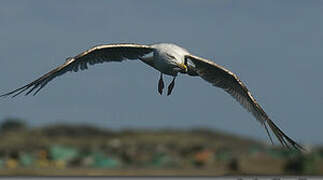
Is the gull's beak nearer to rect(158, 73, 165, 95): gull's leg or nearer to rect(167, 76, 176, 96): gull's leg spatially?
rect(167, 76, 176, 96): gull's leg

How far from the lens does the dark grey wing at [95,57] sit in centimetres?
1578

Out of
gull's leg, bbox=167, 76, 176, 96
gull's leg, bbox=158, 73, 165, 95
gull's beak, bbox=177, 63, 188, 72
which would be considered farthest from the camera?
gull's leg, bbox=158, 73, 165, 95

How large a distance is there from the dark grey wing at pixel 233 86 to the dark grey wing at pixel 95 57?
3.52 feet

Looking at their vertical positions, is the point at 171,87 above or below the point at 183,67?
below

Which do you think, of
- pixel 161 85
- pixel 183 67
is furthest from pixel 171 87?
pixel 183 67

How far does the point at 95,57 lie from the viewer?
1686cm

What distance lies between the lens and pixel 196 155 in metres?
28.5

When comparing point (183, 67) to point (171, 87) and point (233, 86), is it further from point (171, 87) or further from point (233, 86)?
point (233, 86)

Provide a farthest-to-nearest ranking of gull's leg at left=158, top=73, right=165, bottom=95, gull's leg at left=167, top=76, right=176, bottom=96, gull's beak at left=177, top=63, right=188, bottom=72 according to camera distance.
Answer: gull's leg at left=158, top=73, right=165, bottom=95, gull's leg at left=167, top=76, right=176, bottom=96, gull's beak at left=177, top=63, right=188, bottom=72

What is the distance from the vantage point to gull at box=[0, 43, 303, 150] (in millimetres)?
15688

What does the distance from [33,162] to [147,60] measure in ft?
46.8

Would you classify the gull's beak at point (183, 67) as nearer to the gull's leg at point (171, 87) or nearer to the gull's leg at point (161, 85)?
the gull's leg at point (171, 87)

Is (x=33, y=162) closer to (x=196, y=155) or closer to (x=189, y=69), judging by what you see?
(x=196, y=155)

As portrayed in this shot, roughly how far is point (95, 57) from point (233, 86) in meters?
2.79
